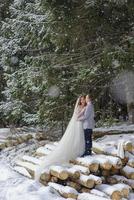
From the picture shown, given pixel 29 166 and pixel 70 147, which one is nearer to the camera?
pixel 70 147

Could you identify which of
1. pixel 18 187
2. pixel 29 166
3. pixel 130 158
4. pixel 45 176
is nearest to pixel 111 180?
pixel 130 158

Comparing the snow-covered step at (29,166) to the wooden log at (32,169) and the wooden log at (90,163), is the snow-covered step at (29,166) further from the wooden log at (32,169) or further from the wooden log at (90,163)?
the wooden log at (90,163)

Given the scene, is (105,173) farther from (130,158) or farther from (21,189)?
(21,189)

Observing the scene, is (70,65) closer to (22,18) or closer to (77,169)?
(22,18)

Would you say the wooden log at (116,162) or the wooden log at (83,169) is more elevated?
the wooden log at (116,162)

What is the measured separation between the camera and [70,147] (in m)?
13.7

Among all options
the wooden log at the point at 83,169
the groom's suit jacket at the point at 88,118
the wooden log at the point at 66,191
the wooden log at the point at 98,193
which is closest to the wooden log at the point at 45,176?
the wooden log at the point at 66,191

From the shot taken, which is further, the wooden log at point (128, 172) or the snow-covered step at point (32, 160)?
the snow-covered step at point (32, 160)

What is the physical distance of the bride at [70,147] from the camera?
43.6 feet

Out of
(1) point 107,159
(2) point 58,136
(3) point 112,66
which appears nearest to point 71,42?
(3) point 112,66

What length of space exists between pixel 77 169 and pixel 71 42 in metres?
9.30

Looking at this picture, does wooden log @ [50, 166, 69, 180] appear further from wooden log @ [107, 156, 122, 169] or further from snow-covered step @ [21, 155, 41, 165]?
snow-covered step @ [21, 155, 41, 165]

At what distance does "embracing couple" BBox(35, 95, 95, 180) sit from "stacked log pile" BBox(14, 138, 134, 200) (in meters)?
0.41

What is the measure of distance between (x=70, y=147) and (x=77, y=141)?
0.30m
